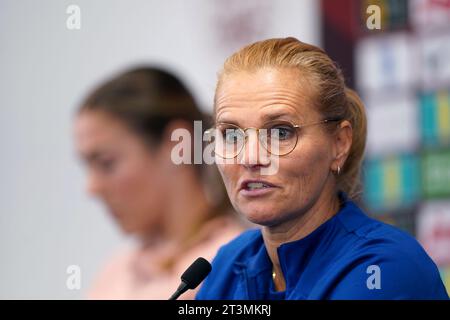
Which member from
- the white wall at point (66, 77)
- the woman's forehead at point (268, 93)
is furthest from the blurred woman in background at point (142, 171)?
the woman's forehead at point (268, 93)

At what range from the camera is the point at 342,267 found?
130 centimetres

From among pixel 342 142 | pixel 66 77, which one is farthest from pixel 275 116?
pixel 66 77

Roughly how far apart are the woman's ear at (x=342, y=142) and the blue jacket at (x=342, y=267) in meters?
0.07

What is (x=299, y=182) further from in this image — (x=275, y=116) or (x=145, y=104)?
(x=145, y=104)

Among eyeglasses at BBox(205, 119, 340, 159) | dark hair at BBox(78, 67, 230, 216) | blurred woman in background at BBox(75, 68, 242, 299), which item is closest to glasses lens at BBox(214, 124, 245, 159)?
eyeglasses at BBox(205, 119, 340, 159)

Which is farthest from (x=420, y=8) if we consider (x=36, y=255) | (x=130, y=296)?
(x=36, y=255)

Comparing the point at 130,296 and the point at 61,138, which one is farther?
the point at 61,138

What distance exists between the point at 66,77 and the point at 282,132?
2173 mm

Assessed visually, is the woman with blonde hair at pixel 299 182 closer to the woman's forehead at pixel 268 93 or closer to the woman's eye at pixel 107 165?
the woman's forehead at pixel 268 93

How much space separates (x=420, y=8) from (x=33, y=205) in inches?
62.7

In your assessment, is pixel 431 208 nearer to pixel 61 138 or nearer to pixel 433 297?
pixel 61 138

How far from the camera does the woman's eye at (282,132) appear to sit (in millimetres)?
1343
